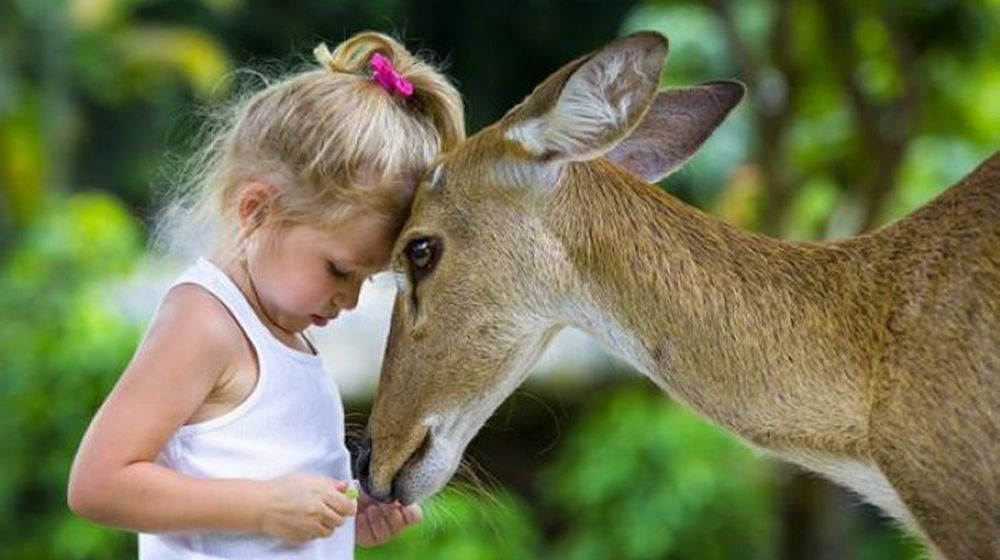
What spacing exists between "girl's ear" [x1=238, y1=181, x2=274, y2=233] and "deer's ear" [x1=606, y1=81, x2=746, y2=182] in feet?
2.45

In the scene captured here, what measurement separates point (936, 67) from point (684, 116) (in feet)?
18.1

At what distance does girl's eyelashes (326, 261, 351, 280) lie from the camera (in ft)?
11.7

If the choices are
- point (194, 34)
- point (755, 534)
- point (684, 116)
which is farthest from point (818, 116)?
point (194, 34)

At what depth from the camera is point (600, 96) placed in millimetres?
3559

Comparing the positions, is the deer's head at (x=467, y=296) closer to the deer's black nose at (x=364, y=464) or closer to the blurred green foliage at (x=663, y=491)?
the deer's black nose at (x=364, y=464)

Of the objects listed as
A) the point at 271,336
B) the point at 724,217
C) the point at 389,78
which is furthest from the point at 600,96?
the point at 724,217

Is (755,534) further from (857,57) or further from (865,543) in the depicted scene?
(857,57)

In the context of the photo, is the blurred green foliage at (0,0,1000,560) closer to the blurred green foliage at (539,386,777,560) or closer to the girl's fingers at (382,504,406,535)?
the blurred green foliage at (539,386,777,560)

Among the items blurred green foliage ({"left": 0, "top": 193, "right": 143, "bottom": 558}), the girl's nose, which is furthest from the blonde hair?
blurred green foliage ({"left": 0, "top": 193, "right": 143, "bottom": 558})

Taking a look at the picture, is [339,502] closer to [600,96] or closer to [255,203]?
[255,203]

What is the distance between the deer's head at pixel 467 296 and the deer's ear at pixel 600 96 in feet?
0.19

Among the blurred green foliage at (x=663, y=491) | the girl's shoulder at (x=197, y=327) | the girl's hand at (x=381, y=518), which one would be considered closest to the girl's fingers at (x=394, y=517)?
the girl's hand at (x=381, y=518)

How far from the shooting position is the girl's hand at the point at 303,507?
11.0 ft

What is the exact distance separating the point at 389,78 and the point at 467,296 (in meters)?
0.39
